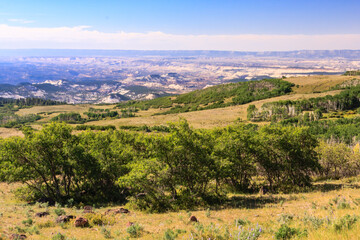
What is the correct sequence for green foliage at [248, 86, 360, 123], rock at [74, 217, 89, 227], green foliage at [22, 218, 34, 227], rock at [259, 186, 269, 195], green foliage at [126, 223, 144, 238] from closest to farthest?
green foliage at [126, 223, 144, 238] < rock at [74, 217, 89, 227] < green foliage at [22, 218, 34, 227] < rock at [259, 186, 269, 195] < green foliage at [248, 86, 360, 123]

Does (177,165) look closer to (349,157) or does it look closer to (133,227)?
(133,227)

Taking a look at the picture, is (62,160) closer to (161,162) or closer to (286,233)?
(161,162)

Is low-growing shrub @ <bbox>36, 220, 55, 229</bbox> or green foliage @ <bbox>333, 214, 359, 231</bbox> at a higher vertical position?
green foliage @ <bbox>333, 214, 359, 231</bbox>

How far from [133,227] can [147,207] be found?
12765 millimetres

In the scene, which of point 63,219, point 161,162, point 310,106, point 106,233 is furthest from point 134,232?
point 310,106

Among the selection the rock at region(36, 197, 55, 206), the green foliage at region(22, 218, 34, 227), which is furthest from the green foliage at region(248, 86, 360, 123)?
the green foliage at region(22, 218, 34, 227)

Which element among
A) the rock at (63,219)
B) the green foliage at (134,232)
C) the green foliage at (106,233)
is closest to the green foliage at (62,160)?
the rock at (63,219)

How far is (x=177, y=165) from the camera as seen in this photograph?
93.1ft

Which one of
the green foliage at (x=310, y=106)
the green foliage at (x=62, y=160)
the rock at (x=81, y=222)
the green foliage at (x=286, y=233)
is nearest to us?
the green foliage at (x=286, y=233)

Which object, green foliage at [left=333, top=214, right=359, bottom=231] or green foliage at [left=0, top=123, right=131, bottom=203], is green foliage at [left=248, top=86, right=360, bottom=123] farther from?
green foliage at [left=333, top=214, right=359, bottom=231]

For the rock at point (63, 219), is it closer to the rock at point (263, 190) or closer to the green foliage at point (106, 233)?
the green foliage at point (106, 233)

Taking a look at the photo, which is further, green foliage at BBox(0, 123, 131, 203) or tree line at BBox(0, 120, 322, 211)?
green foliage at BBox(0, 123, 131, 203)

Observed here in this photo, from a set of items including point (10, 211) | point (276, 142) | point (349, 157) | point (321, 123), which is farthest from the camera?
point (321, 123)

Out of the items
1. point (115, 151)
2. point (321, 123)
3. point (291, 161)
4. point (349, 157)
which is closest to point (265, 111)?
point (321, 123)
